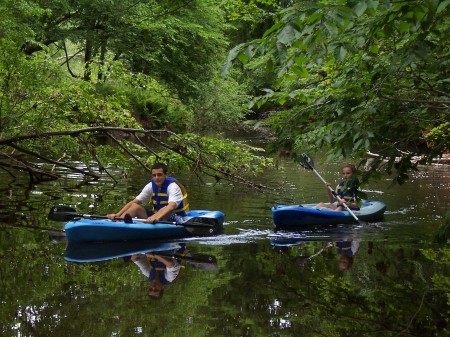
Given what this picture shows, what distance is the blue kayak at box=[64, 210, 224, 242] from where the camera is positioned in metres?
7.53

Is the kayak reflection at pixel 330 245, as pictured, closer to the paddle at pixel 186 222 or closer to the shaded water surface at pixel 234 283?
the shaded water surface at pixel 234 283

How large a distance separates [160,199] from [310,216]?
8.19 ft

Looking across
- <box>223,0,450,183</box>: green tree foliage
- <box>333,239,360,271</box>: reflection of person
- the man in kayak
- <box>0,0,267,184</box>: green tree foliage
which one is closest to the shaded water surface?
<box>333,239,360,271</box>: reflection of person

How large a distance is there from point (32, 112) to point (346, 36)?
775 centimetres

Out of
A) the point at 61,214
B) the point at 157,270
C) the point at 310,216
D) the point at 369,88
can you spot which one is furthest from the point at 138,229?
the point at 369,88

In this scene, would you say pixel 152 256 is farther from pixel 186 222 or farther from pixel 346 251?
pixel 346 251

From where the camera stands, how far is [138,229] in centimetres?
788

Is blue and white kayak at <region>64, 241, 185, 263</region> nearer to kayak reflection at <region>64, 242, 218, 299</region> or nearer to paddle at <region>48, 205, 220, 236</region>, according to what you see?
kayak reflection at <region>64, 242, 218, 299</region>

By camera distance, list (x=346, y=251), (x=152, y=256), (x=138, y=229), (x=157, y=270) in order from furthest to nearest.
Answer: (x=138, y=229), (x=346, y=251), (x=152, y=256), (x=157, y=270)

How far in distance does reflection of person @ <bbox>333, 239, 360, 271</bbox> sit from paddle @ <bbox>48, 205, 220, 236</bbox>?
169cm

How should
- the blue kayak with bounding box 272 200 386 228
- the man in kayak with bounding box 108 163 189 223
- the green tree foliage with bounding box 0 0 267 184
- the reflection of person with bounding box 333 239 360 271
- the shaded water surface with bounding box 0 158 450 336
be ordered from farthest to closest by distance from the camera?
the green tree foliage with bounding box 0 0 267 184, the blue kayak with bounding box 272 200 386 228, the man in kayak with bounding box 108 163 189 223, the reflection of person with bounding box 333 239 360 271, the shaded water surface with bounding box 0 158 450 336

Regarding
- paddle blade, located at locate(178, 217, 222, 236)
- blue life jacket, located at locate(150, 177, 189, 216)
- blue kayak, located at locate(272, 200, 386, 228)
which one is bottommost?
blue kayak, located at locate(272, 200, 386, 228)

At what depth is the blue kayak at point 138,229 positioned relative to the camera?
7531 mm

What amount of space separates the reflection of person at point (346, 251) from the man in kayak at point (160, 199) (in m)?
2.23
